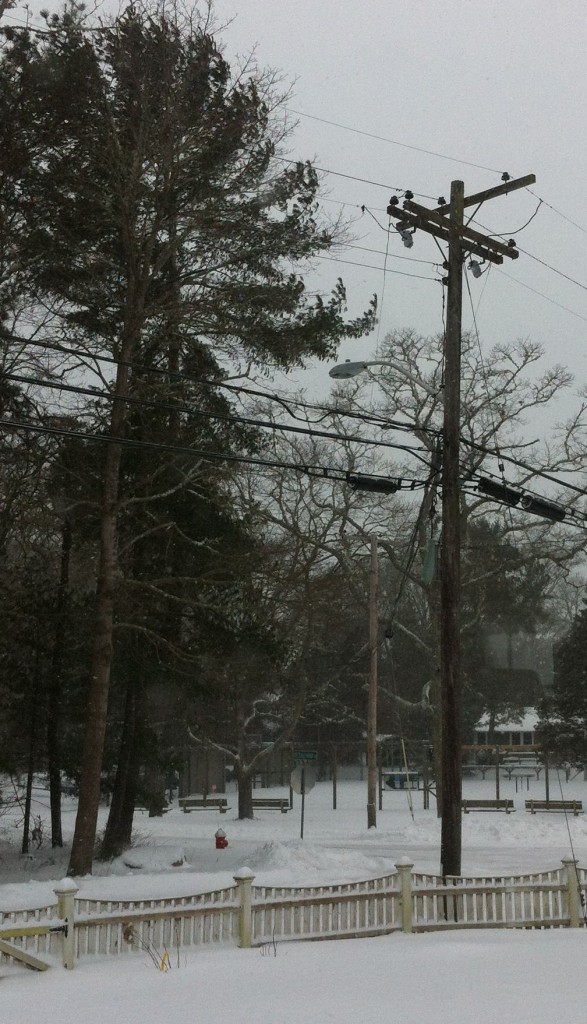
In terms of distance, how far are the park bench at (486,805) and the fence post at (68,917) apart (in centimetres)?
3286

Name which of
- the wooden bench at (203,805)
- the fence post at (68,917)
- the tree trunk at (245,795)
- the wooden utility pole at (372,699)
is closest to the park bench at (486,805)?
the tree trunk at (245,795)

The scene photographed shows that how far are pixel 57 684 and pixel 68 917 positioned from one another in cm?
1645

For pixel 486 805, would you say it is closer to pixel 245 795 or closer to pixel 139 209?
pixel 245 795

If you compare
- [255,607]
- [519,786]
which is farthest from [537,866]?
[519,786]

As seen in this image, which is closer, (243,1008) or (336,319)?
(243,1008)

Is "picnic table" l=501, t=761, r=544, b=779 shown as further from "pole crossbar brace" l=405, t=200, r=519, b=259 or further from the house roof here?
"pole crossbar brace" l=405, t=200, r=519, b=259

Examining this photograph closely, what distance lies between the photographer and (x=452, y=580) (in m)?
15.8

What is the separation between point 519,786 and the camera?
197ft

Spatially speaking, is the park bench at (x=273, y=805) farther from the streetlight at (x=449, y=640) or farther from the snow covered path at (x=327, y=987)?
the snow covered path at (x=327, y=987)

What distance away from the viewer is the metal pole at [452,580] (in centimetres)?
1530

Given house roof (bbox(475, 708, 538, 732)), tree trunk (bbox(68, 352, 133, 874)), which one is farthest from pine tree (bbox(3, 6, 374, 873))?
house roof (bbox(475, 708, 538, 732))

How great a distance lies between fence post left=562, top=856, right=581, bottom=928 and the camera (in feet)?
46.8

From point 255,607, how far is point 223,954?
975 centimetres

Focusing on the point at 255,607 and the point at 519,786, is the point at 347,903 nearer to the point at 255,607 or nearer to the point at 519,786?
the point at 255,607
